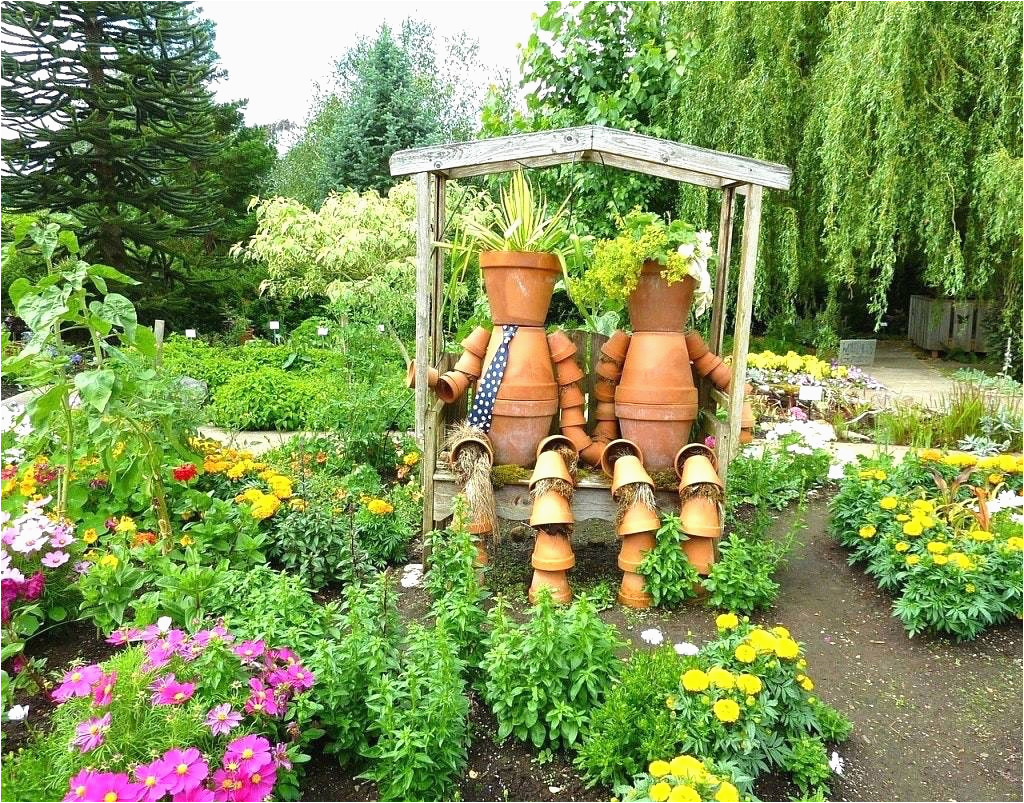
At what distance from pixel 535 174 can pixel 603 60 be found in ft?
3.87

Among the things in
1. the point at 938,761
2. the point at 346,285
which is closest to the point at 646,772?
the point at 938,761

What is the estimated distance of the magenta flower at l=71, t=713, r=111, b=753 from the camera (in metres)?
1.40

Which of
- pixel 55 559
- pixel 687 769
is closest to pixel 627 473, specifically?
pixel 687 769

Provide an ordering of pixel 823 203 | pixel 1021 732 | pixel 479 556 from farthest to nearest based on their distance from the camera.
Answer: pixel 823 203 → pixel 479 556 → pixel 1021 732

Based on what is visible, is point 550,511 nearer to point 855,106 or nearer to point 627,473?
point 627,473

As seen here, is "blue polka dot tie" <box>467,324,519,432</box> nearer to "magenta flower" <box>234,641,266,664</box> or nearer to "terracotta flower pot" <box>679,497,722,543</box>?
"terracotta flower pot" <box>679,497,722,543</box>

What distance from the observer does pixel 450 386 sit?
9.97 ft

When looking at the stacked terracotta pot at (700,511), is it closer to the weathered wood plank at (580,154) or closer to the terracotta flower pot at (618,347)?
the terracotta flower pot at (618,347)

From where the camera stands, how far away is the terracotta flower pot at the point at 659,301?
114 inches

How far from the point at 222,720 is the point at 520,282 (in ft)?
6.48

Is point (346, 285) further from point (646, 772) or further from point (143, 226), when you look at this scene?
point (646, 772)

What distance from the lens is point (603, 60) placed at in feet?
18.8

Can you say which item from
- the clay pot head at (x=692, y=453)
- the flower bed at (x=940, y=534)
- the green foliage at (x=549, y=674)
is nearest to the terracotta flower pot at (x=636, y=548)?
the clay pot head at (x=692, y=453)

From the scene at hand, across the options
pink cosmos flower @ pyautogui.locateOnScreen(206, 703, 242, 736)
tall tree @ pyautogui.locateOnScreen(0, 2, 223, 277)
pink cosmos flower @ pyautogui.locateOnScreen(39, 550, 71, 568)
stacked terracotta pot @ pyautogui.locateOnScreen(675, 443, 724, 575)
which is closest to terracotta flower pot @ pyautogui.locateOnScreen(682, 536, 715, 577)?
stacked terracotta pot @ pyautogui.locateOnScreen(675, 443, 724, 575)
